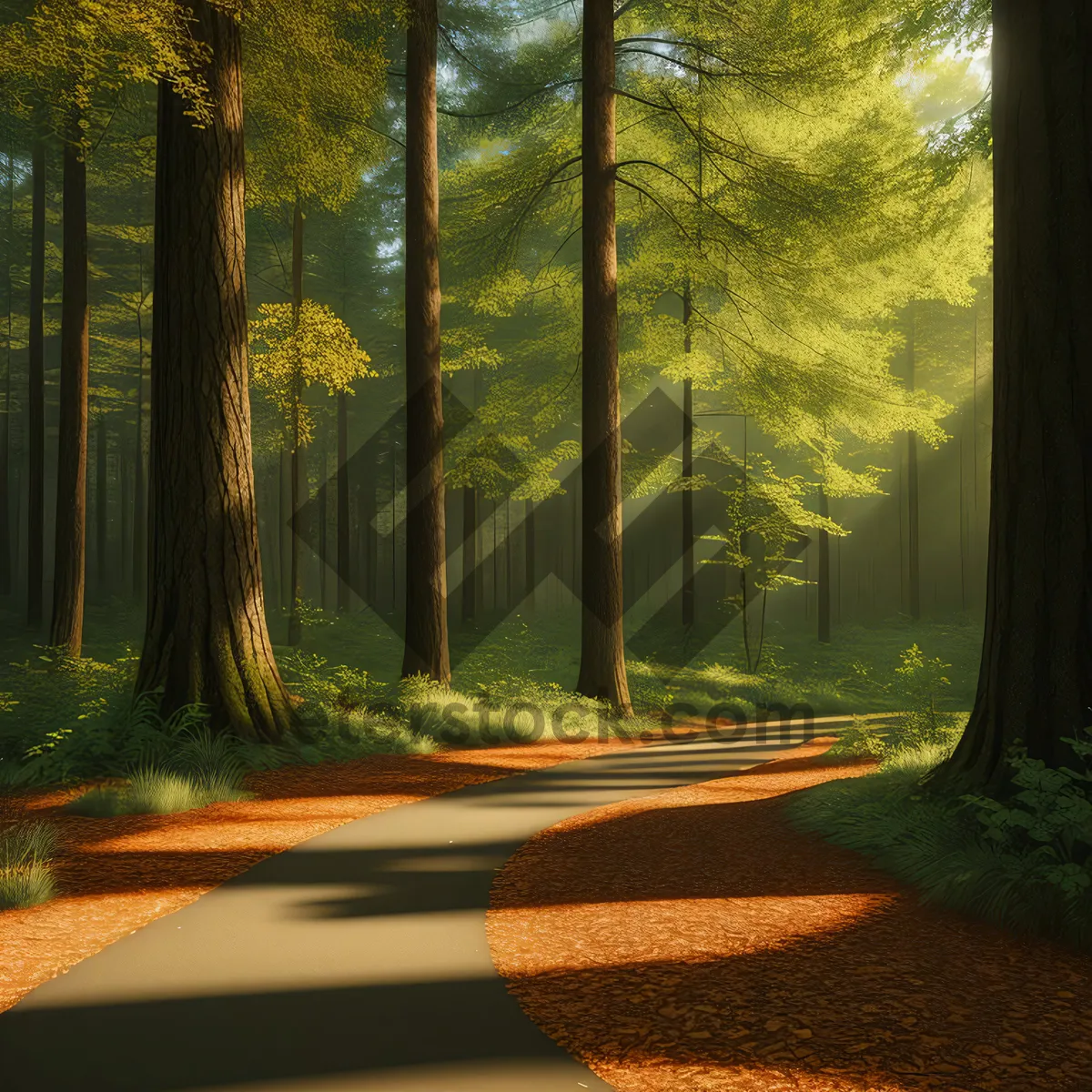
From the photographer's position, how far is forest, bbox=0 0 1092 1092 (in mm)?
5660

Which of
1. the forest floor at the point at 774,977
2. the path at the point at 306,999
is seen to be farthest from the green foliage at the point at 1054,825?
the path at the point at 306,999

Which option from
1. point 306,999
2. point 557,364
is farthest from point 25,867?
point 557,364

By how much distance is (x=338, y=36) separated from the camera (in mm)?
12133

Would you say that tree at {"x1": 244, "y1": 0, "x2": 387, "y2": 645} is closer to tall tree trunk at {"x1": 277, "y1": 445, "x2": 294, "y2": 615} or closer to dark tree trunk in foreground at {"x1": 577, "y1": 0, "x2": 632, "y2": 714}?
dark tree trunk in foreground at {"x1": 577, "y1": 0, "x2": 632, "y2": 714}

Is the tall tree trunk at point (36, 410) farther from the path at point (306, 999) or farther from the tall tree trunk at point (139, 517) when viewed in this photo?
the path at point (306, 999)

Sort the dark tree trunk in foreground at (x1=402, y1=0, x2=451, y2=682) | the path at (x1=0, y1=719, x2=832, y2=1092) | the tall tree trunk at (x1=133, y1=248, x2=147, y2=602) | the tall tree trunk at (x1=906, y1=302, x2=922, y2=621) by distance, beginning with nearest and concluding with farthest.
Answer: the path at (x1=0, y1=719, x2=832, y2=1092)
the dark tree trunk in foreground at (x1=402, y1=0, x2=451, y2=682)
the tall tree trunk at (x1=133, y1=248, x2=147, y2=602)
the tall tree trunk at (x1=906, y1=302, x2=922, y2=621)

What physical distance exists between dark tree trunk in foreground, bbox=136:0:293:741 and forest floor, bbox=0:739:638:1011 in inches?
51.9

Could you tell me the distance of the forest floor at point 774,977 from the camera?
309 cm

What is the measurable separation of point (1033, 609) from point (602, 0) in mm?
12375

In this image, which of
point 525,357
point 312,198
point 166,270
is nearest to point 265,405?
point 525,357

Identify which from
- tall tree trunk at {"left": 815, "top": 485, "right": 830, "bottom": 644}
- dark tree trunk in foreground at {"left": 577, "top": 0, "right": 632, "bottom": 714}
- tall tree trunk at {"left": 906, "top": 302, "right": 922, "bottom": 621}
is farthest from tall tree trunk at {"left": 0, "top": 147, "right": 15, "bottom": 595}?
tall tree trunk at {"left": 906, "top": 302, "right": 922, "bottom": 621}

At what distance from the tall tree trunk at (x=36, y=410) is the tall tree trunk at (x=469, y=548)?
10.4 m

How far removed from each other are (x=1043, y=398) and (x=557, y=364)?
16.8m

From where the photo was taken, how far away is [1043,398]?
18.7 feet
